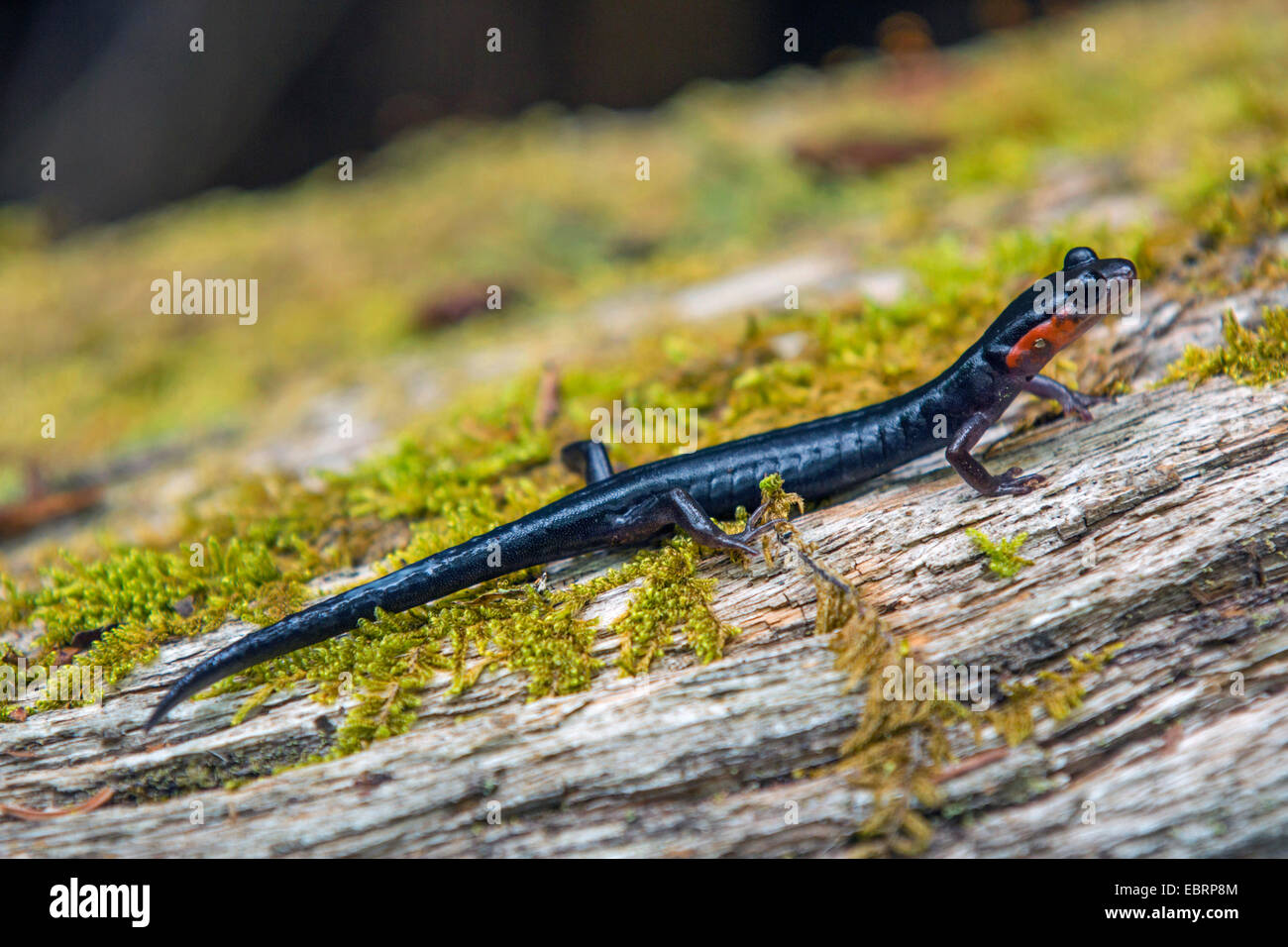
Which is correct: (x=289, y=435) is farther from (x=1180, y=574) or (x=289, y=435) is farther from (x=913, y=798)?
(x=1180, y=574)

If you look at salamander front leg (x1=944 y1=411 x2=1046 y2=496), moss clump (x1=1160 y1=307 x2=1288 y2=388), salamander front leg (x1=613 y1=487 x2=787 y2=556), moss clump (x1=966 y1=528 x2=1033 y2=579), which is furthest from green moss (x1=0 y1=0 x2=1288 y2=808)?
salamander front leg (x1=944 y1=411 x2=1046 y2=496)

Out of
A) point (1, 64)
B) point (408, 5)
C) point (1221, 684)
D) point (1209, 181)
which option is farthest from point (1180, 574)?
point (1, 64)

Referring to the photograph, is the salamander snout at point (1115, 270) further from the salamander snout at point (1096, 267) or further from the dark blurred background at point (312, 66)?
the dark blurred background at point (312, 66)

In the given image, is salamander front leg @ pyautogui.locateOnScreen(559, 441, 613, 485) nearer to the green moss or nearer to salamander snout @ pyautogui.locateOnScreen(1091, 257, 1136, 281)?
the green moss

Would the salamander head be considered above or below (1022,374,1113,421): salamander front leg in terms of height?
above

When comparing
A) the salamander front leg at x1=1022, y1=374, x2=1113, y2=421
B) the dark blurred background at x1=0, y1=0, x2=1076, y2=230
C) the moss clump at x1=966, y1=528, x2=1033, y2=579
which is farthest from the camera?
the dark blurred background at x1=0, y1=0, x2=1076, y2=230
